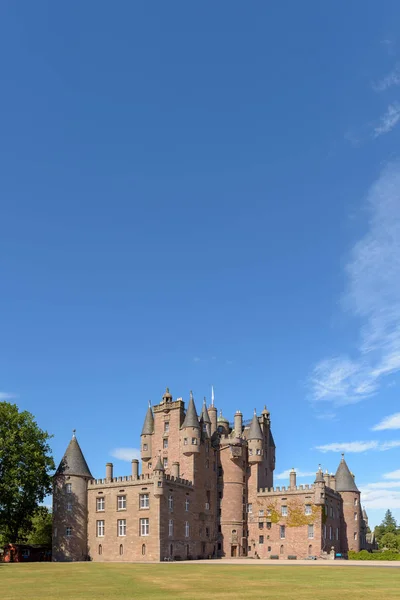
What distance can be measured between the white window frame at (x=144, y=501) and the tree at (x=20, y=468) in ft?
43.3

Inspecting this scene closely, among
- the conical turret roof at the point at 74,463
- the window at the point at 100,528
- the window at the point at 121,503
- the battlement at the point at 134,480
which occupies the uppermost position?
the conical turret roof at the point at 74,463

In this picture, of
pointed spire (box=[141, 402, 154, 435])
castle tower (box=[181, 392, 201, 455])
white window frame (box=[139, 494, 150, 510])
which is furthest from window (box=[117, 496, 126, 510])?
pointed spire (box=[141, 402, 154, 435])

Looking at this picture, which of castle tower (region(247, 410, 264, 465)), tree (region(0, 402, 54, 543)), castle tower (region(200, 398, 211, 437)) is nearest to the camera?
tree (region(0, 402, 54, 543))

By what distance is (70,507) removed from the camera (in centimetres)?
8062

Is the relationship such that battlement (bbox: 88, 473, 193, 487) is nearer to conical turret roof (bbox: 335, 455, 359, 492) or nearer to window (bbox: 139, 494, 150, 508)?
window (bbox: 139, 494, 150, 508)

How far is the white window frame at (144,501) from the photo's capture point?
251 ft

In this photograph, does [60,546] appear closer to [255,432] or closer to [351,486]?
[255,432]

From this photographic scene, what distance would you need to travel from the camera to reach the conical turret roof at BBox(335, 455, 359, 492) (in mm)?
93369

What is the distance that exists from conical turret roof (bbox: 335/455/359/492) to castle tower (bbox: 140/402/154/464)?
29181 millimetres

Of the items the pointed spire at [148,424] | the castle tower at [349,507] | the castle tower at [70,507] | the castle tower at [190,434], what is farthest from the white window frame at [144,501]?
the castle tower at [349,507]

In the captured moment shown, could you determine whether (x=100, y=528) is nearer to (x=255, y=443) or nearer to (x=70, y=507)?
(x=70, y=507)

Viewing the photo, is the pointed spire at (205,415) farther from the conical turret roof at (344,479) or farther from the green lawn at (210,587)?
the green lawn at (210,587)

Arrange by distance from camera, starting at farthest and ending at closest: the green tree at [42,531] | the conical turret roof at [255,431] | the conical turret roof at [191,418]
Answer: the green tree at [42,531] < the conical turret roof at [255,431] < the conical turret roof at [191,418]

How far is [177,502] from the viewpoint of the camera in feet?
259
